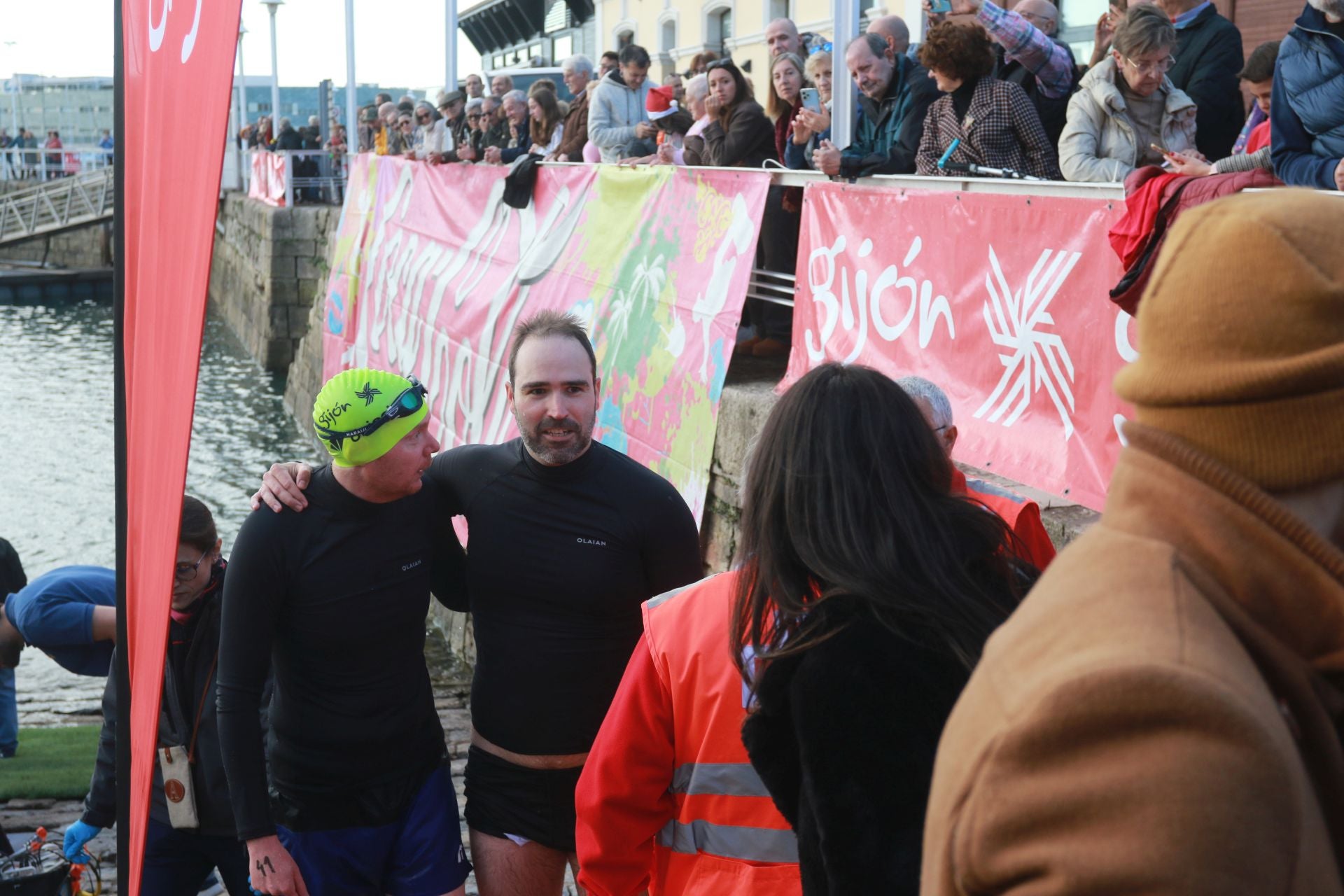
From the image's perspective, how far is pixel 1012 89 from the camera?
5.09 metres

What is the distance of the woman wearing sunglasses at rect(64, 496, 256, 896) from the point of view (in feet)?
11.0

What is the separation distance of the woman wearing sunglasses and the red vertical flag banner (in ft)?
3.43

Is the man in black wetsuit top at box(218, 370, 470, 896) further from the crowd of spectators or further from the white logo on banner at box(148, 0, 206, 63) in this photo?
the crowd of spectators

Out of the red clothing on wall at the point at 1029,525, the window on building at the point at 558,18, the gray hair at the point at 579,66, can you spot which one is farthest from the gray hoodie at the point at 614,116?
the window on building at the point at 558,18

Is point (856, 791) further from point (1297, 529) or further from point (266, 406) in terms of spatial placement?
point (266, 406)

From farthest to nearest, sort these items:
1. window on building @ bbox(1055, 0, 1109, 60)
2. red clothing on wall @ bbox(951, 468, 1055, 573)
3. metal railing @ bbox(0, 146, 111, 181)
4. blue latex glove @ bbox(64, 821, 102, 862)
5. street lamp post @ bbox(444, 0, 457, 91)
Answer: metal railing @ bbox(0, 146, 111, 181) → street lamp post @ bbox(444, 0, 457, 91) → window on building @ bbox(1055, 0, 1109, 60) → blue latex glove @ bbox(64, 821, 102, 862) → red clothing on wall @ bbox(951, 468, 1055, 573)

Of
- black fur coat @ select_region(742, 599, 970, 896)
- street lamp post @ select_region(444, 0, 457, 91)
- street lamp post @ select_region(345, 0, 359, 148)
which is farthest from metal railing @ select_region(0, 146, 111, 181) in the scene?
black fur coat @ select_region(742, 599, 970, 896)

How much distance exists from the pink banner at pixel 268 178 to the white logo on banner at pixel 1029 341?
21688 millimetres

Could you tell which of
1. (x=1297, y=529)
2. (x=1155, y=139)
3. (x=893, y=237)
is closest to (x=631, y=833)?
(x=1297, y=529)

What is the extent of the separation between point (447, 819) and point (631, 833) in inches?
45.8

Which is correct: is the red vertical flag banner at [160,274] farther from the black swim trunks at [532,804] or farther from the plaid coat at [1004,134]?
the plaid coat at [1004,134]

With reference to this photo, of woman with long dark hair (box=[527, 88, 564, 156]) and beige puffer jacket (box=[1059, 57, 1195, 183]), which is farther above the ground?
woman with long dark hair (box=[527, 88, 564, 156])

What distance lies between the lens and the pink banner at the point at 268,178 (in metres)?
24.4

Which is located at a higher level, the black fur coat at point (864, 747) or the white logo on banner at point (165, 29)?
the white logo on banner at point (165, 29)
